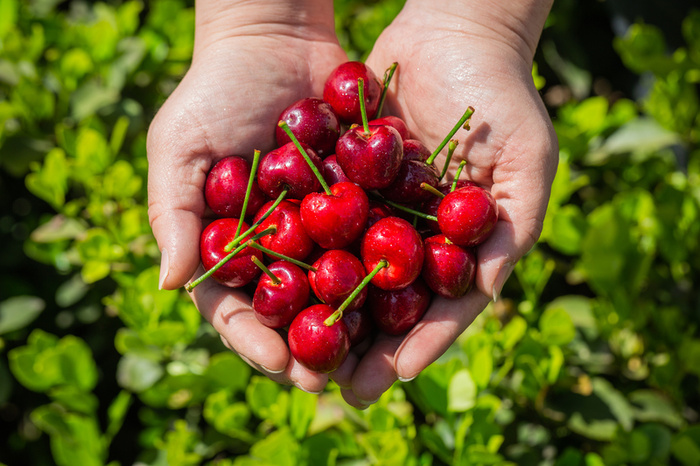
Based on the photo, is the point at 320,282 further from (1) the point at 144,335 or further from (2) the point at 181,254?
(1) the point at 144,335

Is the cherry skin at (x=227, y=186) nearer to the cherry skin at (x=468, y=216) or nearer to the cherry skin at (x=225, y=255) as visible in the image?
the cherry skin at (x=225, y=255)

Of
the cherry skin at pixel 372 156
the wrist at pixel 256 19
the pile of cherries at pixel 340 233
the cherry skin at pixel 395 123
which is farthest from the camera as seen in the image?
the wrist at pixel 256 19

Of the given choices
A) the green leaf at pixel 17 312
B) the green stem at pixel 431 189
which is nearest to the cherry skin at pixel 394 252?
the green stem at pixel 431 189

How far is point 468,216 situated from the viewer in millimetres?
1644

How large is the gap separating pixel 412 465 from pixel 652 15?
2451mm

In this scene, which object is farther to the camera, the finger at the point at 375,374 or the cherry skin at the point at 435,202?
the cherry skin at the point at 435,202

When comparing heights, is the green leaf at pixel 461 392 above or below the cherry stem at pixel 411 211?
below

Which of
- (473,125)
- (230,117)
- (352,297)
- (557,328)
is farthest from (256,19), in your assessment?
(557,328)

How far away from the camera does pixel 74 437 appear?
177cm

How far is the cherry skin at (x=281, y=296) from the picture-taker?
1.66m

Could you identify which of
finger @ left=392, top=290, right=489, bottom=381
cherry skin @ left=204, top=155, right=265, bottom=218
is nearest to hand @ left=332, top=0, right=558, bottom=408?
finger @ left=392, top=290, right=489, bottom=381

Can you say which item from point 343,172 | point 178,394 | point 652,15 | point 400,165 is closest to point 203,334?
point 178,394

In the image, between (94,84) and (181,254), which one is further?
(94,84)

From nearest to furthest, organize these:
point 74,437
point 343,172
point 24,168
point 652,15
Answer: point 74,437 < point 343,172 < point 24,168 < point 652,15
